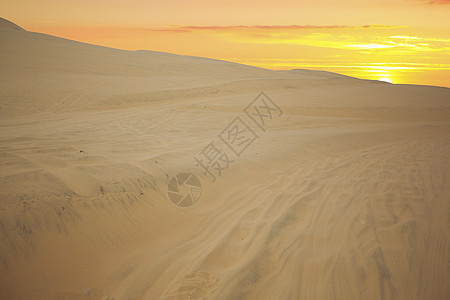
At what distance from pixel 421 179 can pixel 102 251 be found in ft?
21.0

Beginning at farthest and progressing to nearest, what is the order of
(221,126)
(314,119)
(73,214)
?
(314,119) < (221,126) < (73,214)

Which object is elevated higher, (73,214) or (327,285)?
(73,214)

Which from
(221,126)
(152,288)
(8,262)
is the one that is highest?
(221,126)

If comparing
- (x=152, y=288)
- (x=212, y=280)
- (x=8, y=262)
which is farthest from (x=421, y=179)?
(x=8, y=262)

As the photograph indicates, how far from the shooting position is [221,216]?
4738 millimetres

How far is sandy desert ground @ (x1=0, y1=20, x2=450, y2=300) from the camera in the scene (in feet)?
10.6

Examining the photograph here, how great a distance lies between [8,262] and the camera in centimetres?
312

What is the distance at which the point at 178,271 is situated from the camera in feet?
11.3

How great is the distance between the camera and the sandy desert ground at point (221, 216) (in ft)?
10.6

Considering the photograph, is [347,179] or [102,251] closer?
[102,251]

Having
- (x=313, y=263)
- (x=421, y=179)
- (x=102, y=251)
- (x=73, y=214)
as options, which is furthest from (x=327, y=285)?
(x=421, y=179)

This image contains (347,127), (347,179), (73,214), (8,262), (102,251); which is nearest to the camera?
(8,262)

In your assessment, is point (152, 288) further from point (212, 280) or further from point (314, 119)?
point (314, 119)

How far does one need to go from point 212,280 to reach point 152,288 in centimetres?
67
